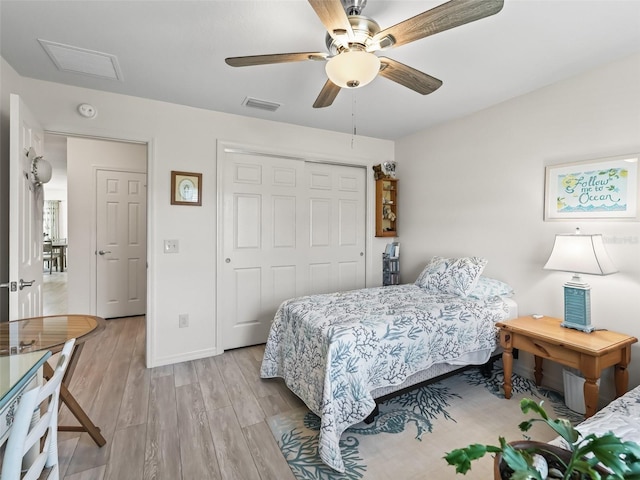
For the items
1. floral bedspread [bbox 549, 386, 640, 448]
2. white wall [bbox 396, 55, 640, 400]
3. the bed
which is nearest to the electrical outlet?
the bed

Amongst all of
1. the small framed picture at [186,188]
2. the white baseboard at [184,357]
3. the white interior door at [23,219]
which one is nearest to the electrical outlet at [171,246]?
the small framed picture at [186,188]

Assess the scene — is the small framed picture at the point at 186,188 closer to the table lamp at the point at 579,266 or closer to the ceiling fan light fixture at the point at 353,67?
the ceiling fan light fixture at the point at 353,67

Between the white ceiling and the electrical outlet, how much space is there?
4.20 ft

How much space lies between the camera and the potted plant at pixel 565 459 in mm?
612

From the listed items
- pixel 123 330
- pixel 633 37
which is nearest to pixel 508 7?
pixel 633 37

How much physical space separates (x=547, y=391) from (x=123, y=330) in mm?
4455

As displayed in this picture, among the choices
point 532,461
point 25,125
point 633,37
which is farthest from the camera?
point 25,125

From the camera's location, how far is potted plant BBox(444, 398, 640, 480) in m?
0.61

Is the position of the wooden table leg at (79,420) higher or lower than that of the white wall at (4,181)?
lower

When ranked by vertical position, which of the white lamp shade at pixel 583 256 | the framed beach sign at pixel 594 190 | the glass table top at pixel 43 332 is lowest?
the glass table top at pixel 43 332

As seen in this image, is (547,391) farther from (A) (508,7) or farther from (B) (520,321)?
(A) (508,7)

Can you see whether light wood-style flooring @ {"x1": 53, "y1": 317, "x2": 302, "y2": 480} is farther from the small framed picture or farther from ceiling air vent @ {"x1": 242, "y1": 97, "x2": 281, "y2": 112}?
ceiling air vent @ {"x1": 242, "y1": 97, "x2": 281, "y2": 112}

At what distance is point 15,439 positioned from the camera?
2.94 feet

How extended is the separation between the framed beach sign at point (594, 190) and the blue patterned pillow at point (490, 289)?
67cm
